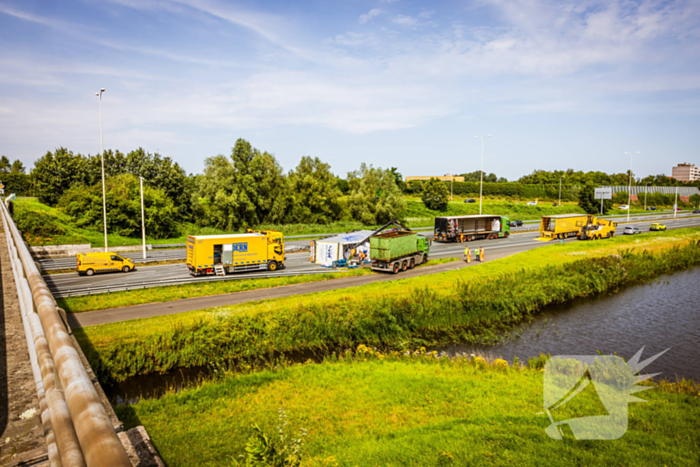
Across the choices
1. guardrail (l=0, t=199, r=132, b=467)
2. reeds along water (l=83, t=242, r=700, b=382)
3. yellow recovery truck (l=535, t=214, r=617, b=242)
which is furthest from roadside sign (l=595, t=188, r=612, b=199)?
guardrail (l=0, t=199, r=132, b=467)

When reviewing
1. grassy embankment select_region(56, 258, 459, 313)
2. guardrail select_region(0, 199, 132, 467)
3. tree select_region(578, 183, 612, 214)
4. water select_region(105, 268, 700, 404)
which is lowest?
water select_region(105, 268, 700, 404)

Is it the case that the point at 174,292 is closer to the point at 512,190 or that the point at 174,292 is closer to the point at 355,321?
the point at 355,321

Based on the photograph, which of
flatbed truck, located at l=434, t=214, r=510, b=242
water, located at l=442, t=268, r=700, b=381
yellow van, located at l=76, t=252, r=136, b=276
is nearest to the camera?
water, located at l=442, t=268, r=700, b=381

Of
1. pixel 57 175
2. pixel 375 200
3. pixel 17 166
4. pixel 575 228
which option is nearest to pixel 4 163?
pixel 17 166

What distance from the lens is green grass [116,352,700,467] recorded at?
26.8ft

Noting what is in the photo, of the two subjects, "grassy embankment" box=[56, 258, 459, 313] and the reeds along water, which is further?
"grassy embankment" box=[56, 258, 459, 313]

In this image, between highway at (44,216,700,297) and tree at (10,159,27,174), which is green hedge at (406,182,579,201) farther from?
tree at (10,159,27,174)

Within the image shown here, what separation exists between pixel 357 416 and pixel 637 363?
1332 centimetres

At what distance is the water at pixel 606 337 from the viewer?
1543 cm

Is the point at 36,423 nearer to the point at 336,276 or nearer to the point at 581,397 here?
the point at 581,397

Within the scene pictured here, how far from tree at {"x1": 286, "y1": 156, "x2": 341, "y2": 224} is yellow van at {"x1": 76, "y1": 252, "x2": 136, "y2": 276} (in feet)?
108

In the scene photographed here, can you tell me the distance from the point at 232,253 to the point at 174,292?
21.8 ft

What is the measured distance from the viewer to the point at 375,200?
70.8 meters

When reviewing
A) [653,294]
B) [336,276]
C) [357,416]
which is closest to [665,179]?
[653,294]
